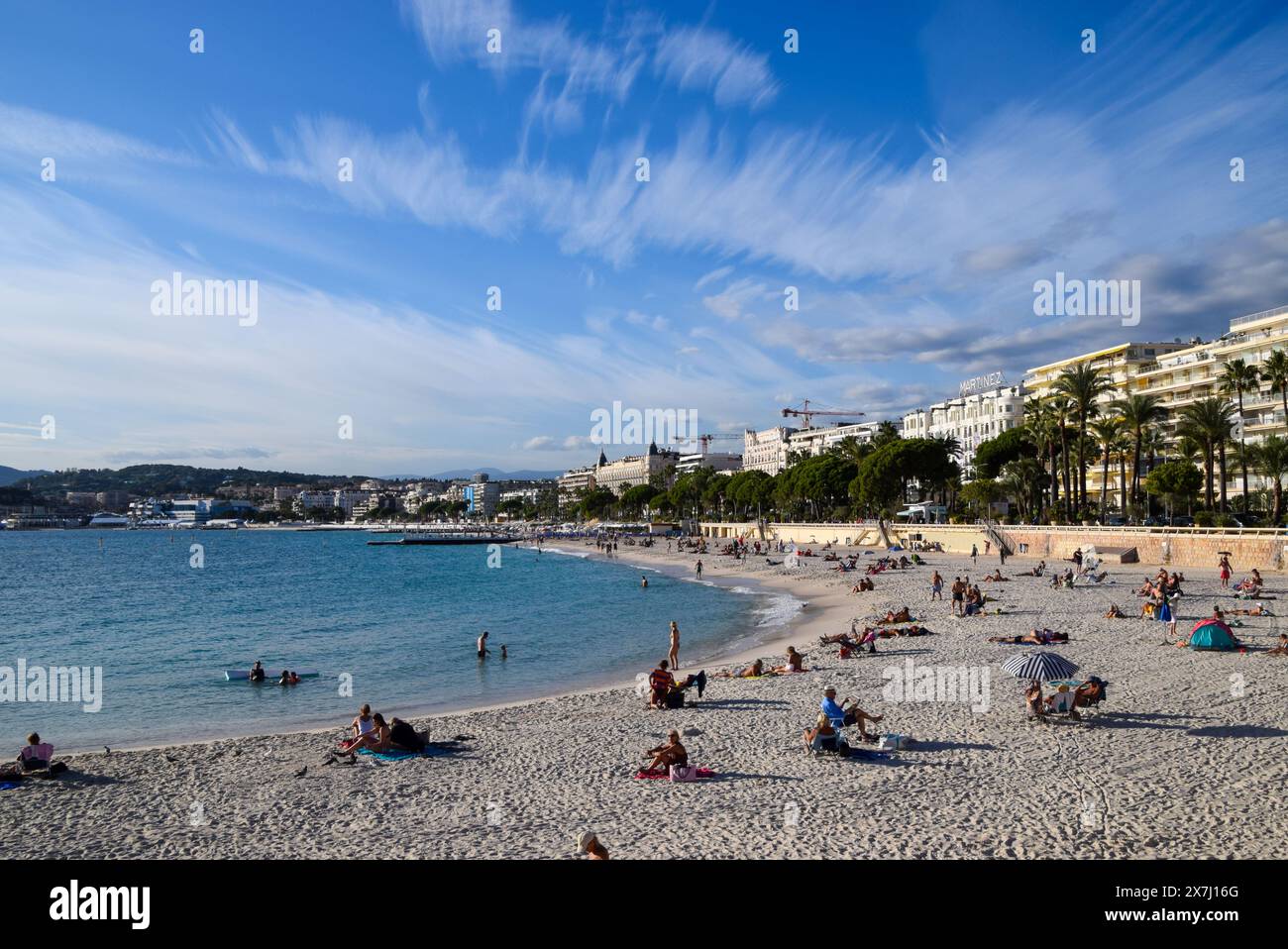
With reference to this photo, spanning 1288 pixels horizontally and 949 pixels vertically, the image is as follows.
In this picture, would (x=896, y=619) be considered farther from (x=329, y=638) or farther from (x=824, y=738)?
(x=329, y=638)

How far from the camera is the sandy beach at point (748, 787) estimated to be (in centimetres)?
926

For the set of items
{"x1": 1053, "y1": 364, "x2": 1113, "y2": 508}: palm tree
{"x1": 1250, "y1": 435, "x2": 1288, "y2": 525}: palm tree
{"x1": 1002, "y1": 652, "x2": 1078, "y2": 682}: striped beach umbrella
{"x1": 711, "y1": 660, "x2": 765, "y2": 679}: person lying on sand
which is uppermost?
{"x1": 1053, "y1": 364, "x2": 1113, "y2": 508}: palm tree

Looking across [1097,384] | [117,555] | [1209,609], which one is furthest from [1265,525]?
[117,555]

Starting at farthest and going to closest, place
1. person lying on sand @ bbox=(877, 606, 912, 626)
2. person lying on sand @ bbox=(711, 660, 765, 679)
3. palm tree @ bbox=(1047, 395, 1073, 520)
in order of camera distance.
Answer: palm tree @ bbox=(1047, 395, 1073, 520)
person lying on sand @ bbox=(877, 606, 912, 626)
person lying on sand @ bbox=(711, 660, 765, 679)

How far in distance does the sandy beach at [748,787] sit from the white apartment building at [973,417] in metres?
85.4

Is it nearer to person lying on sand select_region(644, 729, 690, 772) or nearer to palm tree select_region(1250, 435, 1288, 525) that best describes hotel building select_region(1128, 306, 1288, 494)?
palm tree select_region(1250, 435, 1288, 525)

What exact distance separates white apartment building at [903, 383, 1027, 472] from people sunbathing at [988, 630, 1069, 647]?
3013 inches

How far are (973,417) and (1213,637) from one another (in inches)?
3706

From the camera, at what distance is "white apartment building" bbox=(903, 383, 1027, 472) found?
100m

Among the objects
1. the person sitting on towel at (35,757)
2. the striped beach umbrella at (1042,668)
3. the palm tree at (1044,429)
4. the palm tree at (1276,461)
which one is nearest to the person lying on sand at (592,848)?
the striped beach umbrella at (1042,668)

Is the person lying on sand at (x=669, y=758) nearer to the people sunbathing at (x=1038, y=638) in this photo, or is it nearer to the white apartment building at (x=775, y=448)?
the people sunbathing at (x=1038, y=638)

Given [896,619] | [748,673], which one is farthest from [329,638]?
[896,619]

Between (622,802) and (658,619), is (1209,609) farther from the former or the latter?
(622,802)

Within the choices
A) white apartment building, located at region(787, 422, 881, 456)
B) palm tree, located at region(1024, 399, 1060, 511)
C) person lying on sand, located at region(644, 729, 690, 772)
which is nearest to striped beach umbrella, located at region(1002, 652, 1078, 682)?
person lying on sand, located at region(644, 729, 690, 772)
